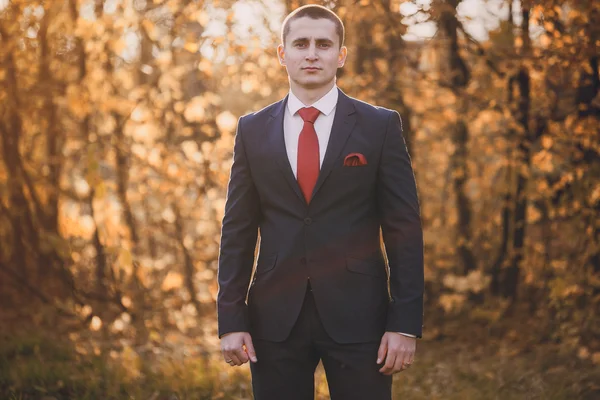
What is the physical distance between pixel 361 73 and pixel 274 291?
4.45 metres

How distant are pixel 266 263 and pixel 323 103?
0.59 m

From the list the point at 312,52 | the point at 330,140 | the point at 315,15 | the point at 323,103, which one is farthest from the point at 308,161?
the point at 315,15

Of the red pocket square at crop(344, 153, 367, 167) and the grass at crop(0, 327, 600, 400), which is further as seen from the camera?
the grass at crop(0, 327, 600, 400)

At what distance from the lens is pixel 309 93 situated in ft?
8.04

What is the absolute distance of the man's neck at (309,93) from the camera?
2451 mm

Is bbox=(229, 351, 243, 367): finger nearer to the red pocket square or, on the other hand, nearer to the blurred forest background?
the red pocket square

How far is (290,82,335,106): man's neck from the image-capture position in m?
2.45

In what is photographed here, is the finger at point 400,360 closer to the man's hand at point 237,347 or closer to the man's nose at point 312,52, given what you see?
the man's hand at point 237,347

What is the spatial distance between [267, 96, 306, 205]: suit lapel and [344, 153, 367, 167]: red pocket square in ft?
0.61

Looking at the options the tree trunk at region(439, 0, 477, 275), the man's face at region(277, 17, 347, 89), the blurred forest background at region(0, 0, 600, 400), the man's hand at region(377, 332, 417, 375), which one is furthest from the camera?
the tree trunk at region(439, 0, 477, 275)

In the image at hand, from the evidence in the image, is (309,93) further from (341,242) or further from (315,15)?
(341,242)

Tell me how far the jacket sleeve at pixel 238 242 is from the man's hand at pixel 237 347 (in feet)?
0.08

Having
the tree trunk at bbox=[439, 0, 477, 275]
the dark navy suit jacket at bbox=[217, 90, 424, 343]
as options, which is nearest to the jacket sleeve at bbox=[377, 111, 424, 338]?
the dark navy suit jacket at bbox=[217, 90, 424, 343]

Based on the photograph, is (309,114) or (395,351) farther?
(309,114)
